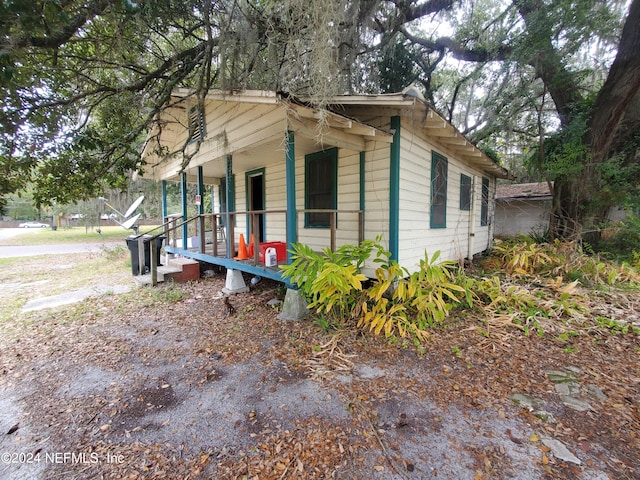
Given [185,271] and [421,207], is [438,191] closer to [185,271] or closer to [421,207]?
[421,207]

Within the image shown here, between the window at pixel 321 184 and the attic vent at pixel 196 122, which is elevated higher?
the attic vent at pixel 196 122

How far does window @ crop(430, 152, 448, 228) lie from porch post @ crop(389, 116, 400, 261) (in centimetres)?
156

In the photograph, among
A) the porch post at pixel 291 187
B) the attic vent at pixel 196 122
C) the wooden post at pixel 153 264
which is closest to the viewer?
the porch post at pixel 291 187

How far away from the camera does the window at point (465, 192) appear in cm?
711

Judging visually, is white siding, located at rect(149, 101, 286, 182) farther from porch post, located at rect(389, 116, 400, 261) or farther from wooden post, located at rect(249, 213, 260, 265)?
porch post, located at rect(389, 116, 400, 261)

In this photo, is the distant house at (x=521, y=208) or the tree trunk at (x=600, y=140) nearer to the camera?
the tree trunk at (x=600, y=140)

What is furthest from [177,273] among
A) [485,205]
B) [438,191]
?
[485,205]

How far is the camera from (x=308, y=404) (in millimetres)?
2467

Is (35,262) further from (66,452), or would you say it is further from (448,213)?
(448,213)

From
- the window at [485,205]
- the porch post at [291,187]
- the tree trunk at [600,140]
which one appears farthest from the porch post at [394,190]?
the tree trunk at [600,140]

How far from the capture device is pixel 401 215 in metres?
4.62

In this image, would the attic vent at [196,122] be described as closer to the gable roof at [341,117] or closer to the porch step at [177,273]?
the gable roof at [341,117]

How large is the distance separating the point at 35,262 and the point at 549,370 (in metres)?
14.6

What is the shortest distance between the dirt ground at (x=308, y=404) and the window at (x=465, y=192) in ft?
13.2
